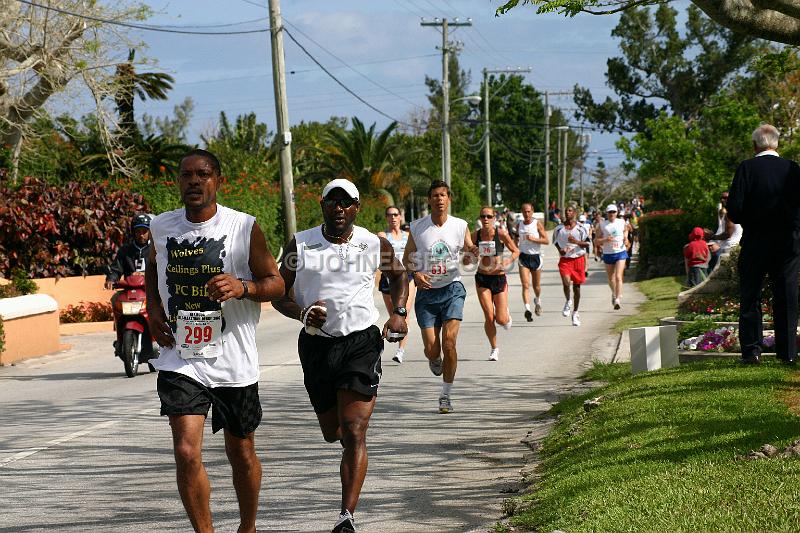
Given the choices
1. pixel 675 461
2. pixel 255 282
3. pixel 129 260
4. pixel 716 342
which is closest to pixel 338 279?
pixel 255 282

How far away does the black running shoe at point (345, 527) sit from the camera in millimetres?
6285

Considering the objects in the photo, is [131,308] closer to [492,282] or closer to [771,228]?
[492,282]

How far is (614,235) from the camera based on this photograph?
22906mm

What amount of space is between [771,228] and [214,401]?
605 cm

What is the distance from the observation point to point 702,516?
5.71 metres

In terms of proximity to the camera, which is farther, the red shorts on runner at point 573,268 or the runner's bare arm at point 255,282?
the red shorts on runner at point 573,268

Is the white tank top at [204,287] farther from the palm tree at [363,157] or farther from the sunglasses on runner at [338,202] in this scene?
the palm tree at [363,157]

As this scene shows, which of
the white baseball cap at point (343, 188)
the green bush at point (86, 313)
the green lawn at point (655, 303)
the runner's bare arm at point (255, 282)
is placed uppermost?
the white baseball cap at point (343, 188)

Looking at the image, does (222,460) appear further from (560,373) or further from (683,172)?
(683,172)

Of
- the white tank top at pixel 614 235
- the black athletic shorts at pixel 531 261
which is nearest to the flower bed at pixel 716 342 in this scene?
the black athletic shorts at pixel 531 261

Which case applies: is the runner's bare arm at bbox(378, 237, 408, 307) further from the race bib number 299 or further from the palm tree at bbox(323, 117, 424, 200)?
the palm tree at bbox(323, 117, 424, 200)

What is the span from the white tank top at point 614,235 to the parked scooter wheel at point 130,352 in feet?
34.2

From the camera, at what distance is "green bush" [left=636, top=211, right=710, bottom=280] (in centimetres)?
3531

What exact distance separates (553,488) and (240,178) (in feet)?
83.0
